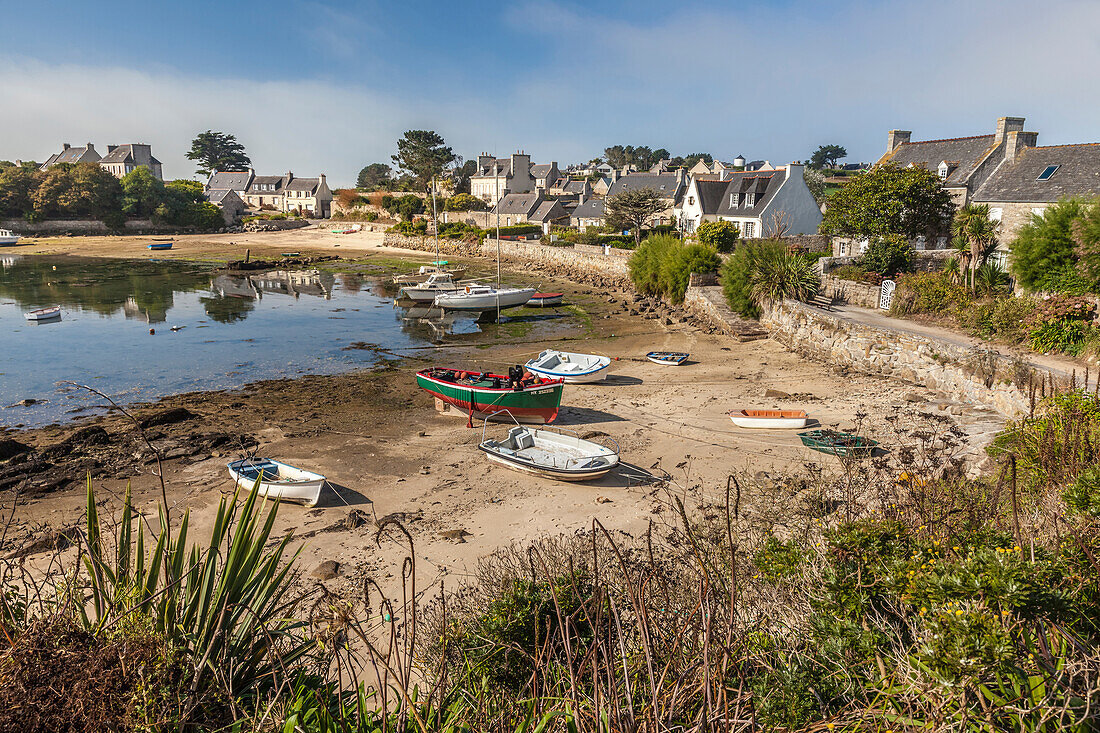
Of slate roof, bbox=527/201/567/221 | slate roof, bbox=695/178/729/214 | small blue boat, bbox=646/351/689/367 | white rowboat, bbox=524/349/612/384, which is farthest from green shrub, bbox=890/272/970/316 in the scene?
slate roof, bbox=527/201/567/221

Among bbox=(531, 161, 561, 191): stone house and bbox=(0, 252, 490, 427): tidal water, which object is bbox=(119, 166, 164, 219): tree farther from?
bbox=(531, 161, 561, 191): stone house

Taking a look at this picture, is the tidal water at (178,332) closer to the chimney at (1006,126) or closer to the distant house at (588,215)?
the distant house at (588,215)

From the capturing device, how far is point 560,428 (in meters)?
16.6

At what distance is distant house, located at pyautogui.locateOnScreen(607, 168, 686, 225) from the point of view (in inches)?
2125

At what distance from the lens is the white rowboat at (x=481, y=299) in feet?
116

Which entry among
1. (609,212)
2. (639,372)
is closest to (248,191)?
(609,212)

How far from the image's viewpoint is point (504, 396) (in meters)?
16.6

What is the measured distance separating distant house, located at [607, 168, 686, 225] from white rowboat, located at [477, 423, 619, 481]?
135 ft

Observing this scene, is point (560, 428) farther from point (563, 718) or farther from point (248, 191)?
point (248, 191)

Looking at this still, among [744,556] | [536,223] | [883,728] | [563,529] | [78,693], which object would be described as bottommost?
[563,529]

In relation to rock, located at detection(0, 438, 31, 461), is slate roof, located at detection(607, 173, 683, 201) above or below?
above

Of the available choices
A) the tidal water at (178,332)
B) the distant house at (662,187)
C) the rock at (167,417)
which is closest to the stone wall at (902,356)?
the tidal water at (178,332)

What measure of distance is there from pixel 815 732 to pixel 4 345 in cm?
3345

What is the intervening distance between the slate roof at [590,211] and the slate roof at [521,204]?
7.36 m
